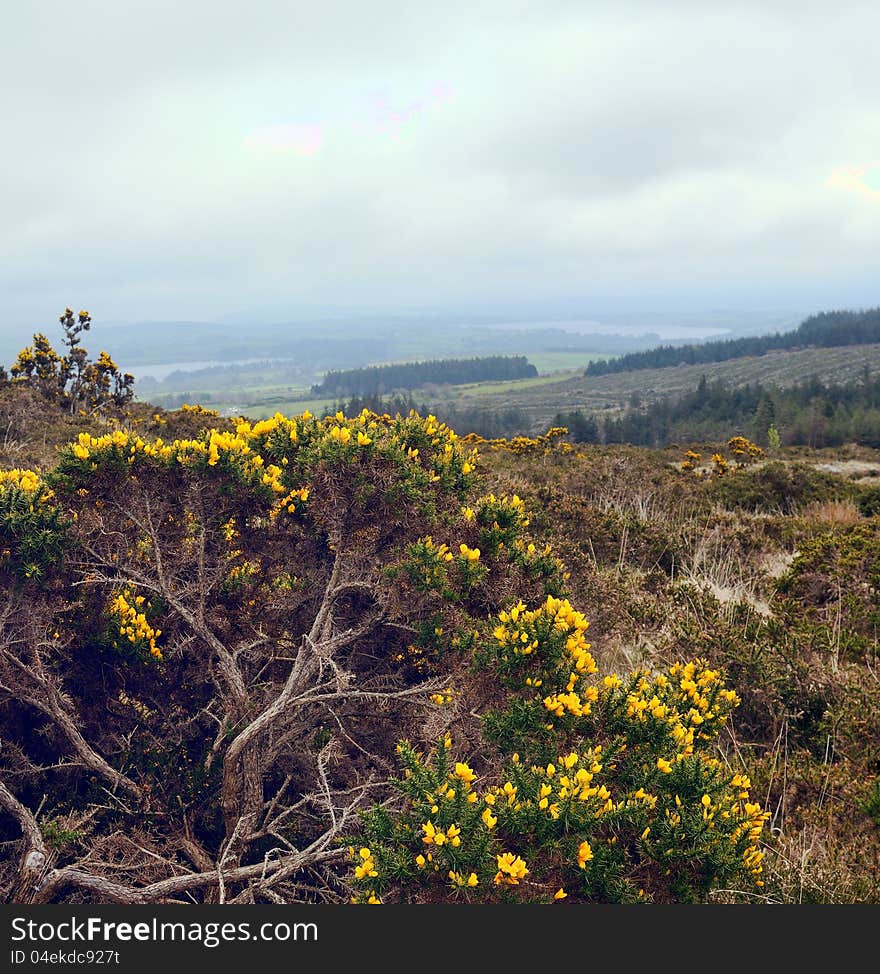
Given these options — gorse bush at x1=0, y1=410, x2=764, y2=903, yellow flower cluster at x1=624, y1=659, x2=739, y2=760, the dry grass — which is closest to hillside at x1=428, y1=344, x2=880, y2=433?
the dry grass

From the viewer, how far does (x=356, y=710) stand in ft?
14.6

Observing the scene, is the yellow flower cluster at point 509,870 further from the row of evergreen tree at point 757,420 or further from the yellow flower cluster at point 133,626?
the row of evergreen tree at point 757,420

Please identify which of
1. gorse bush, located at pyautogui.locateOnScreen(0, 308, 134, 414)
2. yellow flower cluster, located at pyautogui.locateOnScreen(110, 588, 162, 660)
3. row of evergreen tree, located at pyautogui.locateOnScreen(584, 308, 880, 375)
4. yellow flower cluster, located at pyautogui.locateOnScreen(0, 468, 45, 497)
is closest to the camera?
yellow flower cluster, located at pyautogui.locateOnScreen(0, 468, 45, 497)

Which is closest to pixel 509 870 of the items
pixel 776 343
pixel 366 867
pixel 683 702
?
pixel 366 867

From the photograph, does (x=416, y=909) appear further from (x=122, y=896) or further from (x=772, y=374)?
(x=772, y=374)

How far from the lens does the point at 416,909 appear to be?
2.80 meters

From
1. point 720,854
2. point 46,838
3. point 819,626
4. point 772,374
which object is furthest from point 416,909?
point 772,374

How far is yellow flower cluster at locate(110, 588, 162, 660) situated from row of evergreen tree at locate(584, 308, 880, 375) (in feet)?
507

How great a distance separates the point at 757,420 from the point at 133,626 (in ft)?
199

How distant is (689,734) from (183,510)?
3.79 m

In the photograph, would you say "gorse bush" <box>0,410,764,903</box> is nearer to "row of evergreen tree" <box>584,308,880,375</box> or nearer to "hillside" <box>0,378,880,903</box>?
"hillside" <box>0,378,880,903</box>

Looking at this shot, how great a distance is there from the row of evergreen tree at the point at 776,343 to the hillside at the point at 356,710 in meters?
153

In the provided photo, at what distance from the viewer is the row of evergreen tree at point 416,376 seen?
501 feet

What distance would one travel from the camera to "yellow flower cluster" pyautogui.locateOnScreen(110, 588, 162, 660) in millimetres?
4422
